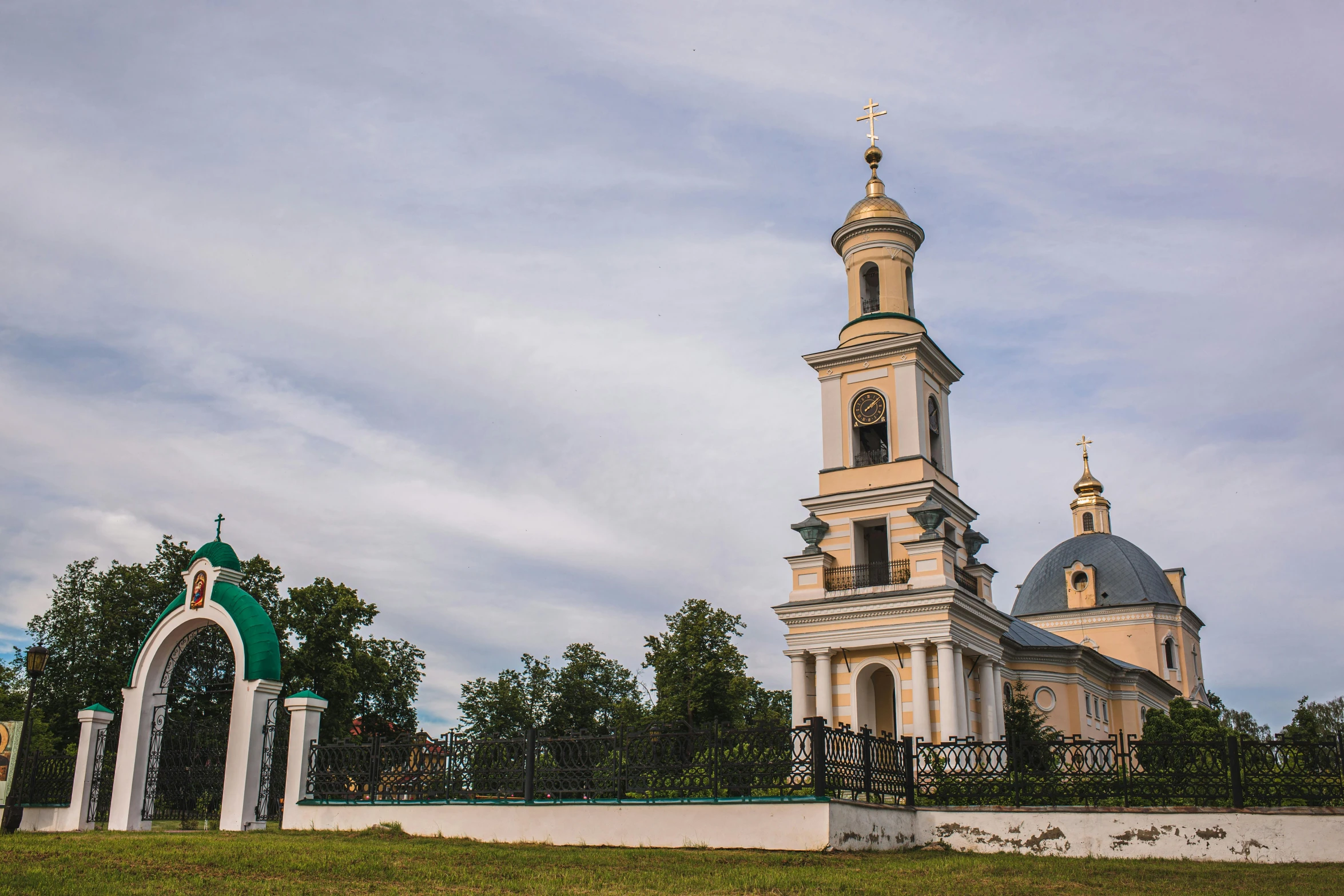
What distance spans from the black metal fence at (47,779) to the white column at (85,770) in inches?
7.5

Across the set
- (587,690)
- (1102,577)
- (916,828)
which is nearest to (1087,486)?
(1102,577)

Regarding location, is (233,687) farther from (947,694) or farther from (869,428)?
(869,428)

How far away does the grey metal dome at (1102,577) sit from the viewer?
2178 inches

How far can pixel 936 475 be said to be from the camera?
3116cm

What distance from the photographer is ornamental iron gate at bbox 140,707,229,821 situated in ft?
61.7

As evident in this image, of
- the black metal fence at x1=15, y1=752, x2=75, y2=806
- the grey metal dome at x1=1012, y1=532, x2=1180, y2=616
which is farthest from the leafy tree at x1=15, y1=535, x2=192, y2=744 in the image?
the grey metal dome at x1=1012, y1=532, x2=1180, y2=616

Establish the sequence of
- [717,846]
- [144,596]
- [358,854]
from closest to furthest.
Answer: [358,854] < [717,846] < [144,596]

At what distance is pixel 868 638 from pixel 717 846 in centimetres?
1600

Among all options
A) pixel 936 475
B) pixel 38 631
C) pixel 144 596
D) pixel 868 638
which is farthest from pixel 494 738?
pixel 38 631

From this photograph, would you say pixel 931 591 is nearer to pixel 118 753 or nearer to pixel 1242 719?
pixel 118 753

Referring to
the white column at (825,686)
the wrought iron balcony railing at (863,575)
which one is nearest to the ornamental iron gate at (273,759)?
the white column at (825,686)

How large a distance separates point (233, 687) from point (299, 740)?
1.98m

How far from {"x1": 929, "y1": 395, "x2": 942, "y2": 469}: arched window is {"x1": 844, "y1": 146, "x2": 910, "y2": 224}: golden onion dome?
236 inches

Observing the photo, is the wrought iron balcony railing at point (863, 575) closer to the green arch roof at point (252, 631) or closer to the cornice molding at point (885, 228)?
the cornice molding at point (885, 228)
